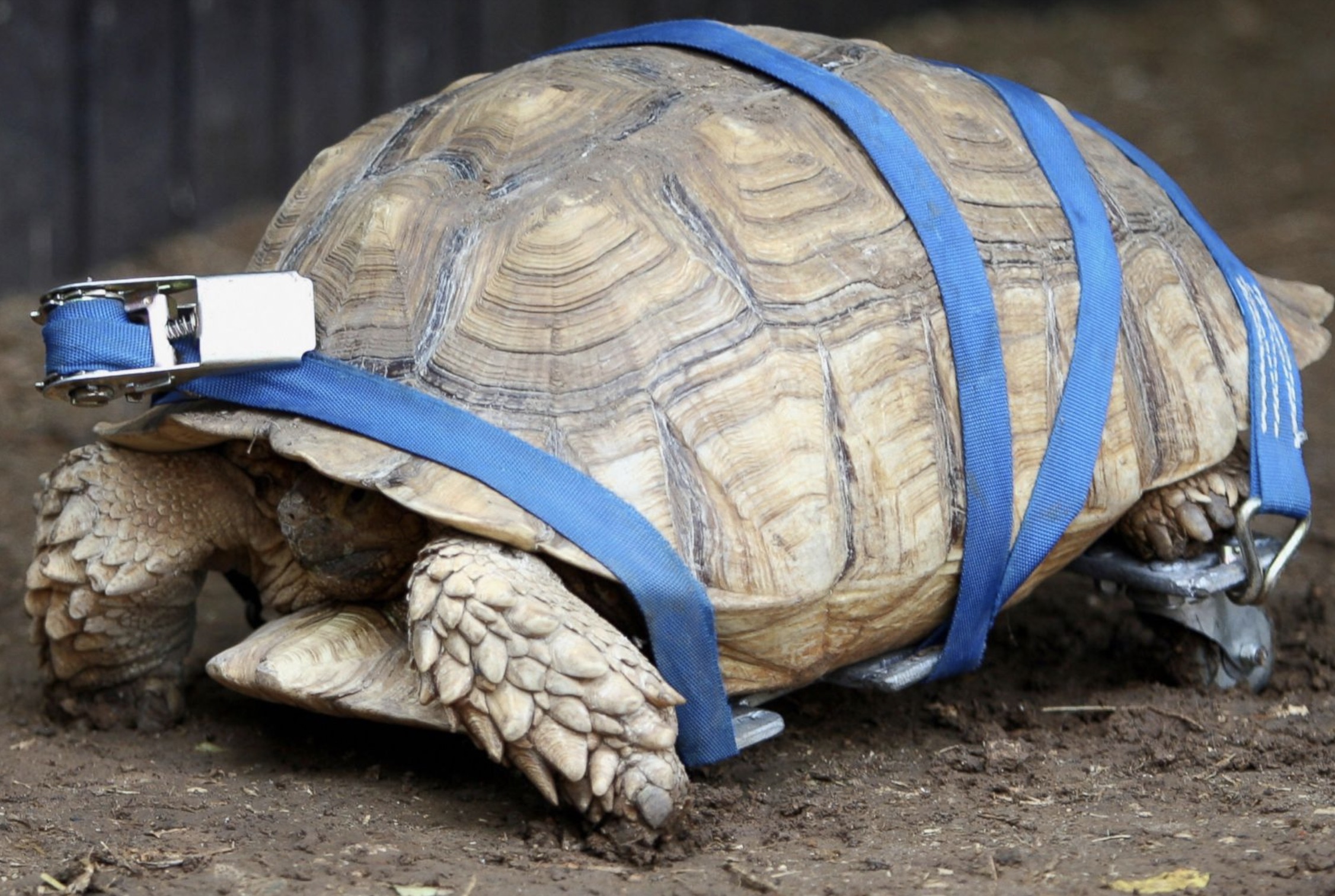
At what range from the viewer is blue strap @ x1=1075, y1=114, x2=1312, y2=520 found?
3.76 m

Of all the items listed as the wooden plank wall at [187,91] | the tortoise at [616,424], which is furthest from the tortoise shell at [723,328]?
the wooden plank wall at [187,91]

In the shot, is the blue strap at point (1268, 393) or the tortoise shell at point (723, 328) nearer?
the tortoise shell at point (723, 328)

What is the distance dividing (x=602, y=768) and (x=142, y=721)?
1.46 meters

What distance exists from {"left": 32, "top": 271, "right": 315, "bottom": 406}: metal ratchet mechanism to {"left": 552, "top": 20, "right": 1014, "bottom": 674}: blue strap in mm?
1244

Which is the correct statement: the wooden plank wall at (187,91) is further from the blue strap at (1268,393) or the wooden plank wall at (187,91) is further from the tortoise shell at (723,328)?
the blue strap at (1268,393)

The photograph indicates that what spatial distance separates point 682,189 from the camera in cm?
325

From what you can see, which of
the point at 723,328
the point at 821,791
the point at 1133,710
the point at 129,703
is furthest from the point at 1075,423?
the point at 129,703

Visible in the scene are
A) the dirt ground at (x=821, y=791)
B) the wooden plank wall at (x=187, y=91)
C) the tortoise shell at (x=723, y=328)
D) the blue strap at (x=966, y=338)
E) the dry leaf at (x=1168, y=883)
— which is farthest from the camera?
the wooden plank wall at (x=187, y=91)

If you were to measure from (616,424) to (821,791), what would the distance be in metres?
0.91

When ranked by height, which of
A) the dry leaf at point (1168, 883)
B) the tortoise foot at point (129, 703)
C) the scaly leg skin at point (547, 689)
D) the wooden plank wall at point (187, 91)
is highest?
the wooden plank wall at point (187, 91)

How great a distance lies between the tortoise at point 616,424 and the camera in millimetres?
2881

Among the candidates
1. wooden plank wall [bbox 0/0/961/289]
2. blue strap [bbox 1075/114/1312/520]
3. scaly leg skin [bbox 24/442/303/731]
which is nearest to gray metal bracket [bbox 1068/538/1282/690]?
blue strap [bbox 1075/114/1312/520]

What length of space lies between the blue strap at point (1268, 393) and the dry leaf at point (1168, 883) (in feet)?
4.51

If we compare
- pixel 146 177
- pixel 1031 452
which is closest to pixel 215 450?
pixel 1031 452
